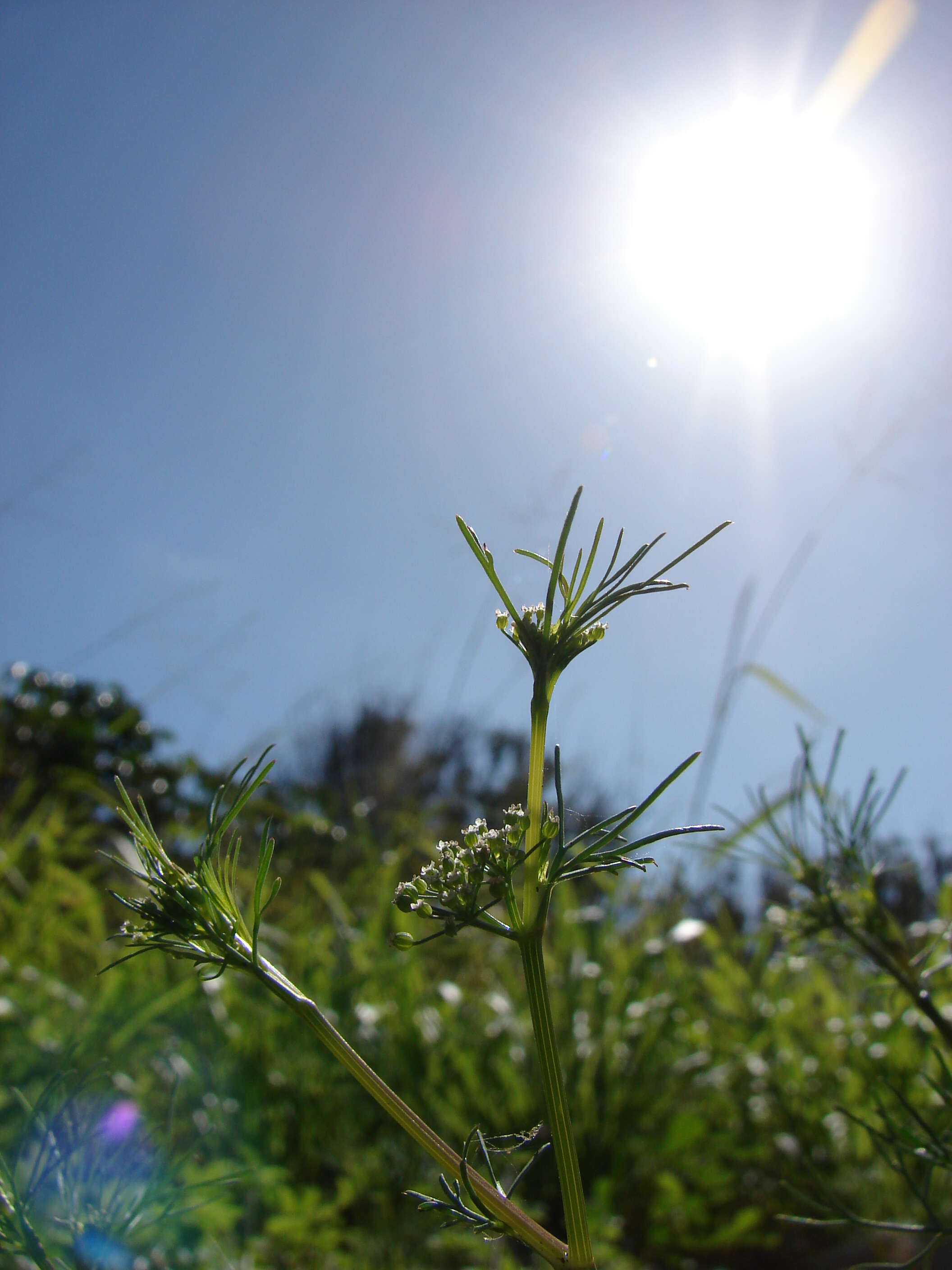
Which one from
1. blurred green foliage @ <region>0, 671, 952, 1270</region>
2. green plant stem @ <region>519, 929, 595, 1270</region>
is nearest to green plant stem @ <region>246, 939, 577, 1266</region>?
green plant stem @ <region>519, 929, 595, 1270</region>

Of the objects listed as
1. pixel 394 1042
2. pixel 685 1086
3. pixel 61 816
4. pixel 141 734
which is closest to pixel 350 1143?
pixel 394 1042

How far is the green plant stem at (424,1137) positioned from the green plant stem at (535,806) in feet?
0.25

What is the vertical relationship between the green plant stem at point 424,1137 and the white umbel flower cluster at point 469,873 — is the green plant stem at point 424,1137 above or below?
below

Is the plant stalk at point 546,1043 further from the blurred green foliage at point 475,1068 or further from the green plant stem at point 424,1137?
the blurred green foliage at point 475,1068

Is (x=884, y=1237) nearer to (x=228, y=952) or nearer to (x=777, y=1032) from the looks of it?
(x=777, y=1032)

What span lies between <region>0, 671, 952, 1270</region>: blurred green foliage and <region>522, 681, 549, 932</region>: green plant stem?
1.78ft

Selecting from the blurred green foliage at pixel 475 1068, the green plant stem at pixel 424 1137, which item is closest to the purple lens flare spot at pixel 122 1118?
the blurred green foliage at pixel 475 1068

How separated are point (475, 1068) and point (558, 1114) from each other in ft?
7.49

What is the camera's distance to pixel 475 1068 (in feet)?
7.70

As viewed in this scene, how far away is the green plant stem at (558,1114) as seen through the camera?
29cm

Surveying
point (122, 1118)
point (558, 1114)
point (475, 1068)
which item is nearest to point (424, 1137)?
point (558, 1114)

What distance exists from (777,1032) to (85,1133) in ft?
7.68

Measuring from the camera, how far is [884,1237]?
1822 mm

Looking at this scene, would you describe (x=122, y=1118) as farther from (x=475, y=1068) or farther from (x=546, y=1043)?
(x=546, y=1043)
